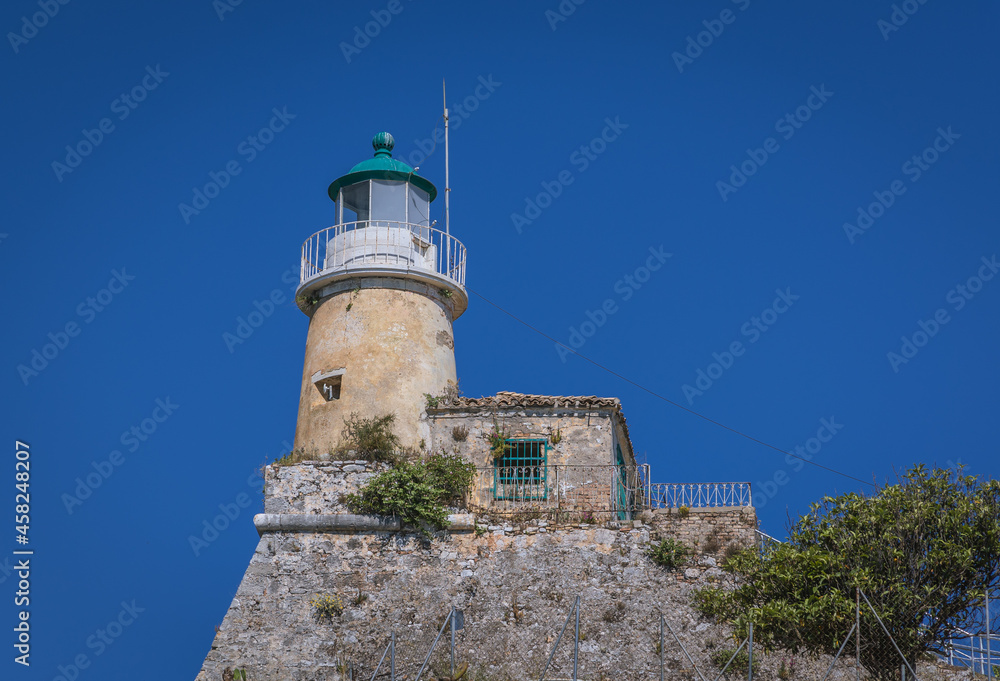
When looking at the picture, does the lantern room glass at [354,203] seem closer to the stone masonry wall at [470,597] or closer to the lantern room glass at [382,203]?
the lantern room glass at [382,203]

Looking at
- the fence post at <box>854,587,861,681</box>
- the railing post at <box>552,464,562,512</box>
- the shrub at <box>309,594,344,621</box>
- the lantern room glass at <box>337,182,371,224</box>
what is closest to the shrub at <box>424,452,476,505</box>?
the railing post at <box>552,464,562,512</box>

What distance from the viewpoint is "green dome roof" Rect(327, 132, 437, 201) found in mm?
32531

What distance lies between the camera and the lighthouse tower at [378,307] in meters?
29.7

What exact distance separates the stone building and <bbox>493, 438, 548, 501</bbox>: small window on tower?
0.11 feet

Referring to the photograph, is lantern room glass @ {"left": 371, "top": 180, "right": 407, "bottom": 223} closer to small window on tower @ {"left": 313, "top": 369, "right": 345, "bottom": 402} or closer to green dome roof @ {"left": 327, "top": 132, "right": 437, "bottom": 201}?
green dome roof @ {"left": 327, "top": 132, "right": 437, "bottom": 201}

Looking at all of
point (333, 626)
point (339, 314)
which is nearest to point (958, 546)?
point (333, 626)

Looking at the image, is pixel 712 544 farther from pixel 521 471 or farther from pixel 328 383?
pixel 328 383

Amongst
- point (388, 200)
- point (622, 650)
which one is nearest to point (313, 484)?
point (622, 650)

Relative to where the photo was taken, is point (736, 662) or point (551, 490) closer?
point (736, 662)

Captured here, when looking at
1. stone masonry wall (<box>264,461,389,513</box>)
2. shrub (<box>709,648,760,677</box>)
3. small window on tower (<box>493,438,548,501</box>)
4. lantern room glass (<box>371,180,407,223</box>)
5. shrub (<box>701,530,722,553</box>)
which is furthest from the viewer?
lantern room glass (<box>371,180,407,223</box>)

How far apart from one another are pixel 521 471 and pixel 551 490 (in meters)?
0.80

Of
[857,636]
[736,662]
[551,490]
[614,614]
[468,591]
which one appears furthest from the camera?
[551,490]

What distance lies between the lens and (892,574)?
24.2 m

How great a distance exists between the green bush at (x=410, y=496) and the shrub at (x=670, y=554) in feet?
14.6
